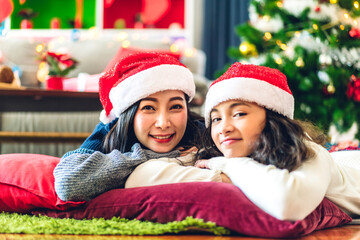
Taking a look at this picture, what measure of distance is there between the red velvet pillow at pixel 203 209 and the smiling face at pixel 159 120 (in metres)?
0.21

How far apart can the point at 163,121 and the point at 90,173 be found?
26 centimetres

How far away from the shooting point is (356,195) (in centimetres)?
110

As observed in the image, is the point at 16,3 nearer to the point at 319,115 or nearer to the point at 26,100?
the point at 26,100

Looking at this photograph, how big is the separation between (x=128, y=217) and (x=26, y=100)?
1.35 m

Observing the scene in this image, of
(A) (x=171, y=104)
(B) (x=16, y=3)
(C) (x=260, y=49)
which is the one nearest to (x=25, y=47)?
(B) (x=16, y=3)

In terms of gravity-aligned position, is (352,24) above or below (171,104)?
above

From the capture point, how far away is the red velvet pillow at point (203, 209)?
89cm

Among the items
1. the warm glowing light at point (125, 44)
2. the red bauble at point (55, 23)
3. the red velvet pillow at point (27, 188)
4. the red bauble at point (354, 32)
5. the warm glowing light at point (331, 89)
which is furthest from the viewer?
the red bauble at point (55, 23)

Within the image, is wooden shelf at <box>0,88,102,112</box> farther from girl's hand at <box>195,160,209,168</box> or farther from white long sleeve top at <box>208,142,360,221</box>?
white long sleeve top at <box>208,142,360,221</box>

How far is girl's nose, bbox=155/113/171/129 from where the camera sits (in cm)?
116

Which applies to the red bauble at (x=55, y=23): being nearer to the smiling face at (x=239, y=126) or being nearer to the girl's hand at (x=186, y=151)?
the girl's hand at (x=186, y=151)

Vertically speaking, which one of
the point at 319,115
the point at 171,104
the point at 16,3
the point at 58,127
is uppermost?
the point at 16,3

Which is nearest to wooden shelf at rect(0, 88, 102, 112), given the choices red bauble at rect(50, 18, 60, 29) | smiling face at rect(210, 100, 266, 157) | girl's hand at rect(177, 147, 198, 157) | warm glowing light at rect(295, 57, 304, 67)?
girl's hand at rect(177, 147, 198, 157)

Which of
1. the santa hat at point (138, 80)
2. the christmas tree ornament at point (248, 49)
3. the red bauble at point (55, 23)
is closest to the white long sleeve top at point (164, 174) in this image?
the santa hat at point (138, 80)
